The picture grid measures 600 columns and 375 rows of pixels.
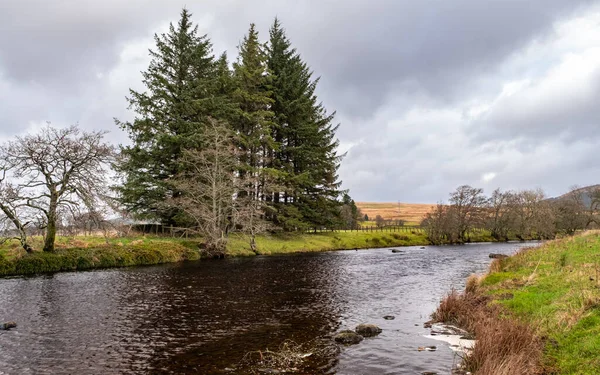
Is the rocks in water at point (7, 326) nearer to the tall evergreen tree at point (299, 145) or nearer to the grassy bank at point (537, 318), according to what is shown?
the grassy bank at point (537, 318)

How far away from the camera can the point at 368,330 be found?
13992 millimetres

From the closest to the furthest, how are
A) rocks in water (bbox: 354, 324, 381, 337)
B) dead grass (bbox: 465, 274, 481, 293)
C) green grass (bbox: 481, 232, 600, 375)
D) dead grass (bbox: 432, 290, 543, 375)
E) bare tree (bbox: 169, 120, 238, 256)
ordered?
dead grass (bbox: 432, 290, 543, 375), green grass (bbox: 481, 232, 600, 375), rocks in water (bbox: 354, 324, 381, 337), dead grass (bbox: 465, 274, 481, 293), bare tree (bbox: 169, 120, 238, 256)

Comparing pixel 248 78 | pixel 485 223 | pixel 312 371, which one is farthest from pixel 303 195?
pixel 485 223

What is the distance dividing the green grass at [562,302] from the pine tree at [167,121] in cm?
3702

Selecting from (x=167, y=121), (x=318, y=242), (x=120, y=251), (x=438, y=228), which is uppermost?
(x=167, y=121)

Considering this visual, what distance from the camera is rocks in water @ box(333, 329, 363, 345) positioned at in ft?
42.6

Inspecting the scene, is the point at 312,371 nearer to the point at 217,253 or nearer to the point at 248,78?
the point at 217,253

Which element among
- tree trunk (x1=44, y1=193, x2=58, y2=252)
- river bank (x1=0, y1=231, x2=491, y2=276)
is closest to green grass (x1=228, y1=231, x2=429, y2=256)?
river bank (x1=0, y1=231, x2=491, y2=276)

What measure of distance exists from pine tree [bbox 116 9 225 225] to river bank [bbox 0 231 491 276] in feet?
20.0

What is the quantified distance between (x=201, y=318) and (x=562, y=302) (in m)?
14.1

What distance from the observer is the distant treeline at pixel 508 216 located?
3310 inches

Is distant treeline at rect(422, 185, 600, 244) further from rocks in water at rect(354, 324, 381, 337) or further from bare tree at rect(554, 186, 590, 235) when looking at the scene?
rocks in water at rect(354, 324, 381, 337)

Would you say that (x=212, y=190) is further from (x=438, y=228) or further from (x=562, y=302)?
(x=438, y=228)

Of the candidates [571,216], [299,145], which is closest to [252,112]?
[299,145]
